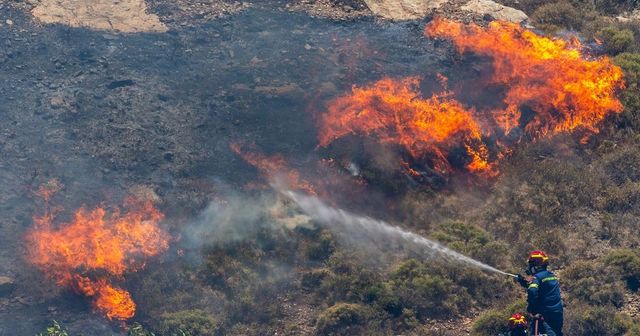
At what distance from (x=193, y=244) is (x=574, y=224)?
432 inches

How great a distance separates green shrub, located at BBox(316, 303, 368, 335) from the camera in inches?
723

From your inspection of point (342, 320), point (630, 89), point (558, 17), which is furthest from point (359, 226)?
point (558, 17)

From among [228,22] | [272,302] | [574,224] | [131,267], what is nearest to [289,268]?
[272,302]

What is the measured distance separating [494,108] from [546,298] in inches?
446

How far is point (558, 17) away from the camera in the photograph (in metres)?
29.5

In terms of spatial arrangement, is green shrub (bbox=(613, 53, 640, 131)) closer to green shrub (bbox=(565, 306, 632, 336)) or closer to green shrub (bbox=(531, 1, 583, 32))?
green shrub (bbox=(531, 1, 583, 32))

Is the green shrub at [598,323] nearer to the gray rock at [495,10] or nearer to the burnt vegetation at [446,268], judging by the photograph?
the burnt vegetation at [446,268]

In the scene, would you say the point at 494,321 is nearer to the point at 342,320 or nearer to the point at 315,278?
the point at 342,320

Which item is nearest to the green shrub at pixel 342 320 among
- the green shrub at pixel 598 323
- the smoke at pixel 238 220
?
the smoke at pixel 238 220

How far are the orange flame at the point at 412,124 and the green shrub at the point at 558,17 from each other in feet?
22.2

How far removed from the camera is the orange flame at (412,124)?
23.8 m

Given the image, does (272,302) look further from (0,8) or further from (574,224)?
(0,8)

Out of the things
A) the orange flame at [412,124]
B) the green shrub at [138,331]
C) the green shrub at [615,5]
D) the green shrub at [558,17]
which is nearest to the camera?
the green shrub at [138,331]

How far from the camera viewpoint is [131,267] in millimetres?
20234
